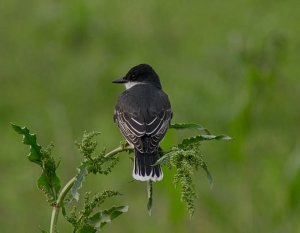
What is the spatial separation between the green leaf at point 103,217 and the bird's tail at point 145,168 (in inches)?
39.0

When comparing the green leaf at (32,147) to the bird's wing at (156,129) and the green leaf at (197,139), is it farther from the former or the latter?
the bird's wing at (156,129)

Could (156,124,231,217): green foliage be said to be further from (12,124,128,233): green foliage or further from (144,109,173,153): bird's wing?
(144,109,173,153): bird's wing

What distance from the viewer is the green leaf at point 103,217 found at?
407cm

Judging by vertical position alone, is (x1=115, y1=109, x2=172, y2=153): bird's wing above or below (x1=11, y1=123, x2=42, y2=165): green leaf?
above

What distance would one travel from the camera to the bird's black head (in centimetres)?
754

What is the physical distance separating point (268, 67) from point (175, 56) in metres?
4.67

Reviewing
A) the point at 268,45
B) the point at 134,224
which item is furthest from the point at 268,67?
the point at 134,224

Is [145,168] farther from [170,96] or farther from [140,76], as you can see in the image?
[170,96]

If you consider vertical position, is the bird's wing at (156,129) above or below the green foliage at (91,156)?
above

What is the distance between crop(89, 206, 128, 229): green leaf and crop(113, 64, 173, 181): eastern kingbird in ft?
3.08

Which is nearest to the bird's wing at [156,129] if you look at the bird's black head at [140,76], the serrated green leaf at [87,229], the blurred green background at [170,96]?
the blurred green background at [170,96]

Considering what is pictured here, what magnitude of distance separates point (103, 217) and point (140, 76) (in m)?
3.54

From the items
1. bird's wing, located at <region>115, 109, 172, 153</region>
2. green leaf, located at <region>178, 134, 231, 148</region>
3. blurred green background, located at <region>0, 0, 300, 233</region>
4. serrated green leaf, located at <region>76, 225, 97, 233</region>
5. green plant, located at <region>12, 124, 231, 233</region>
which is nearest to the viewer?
green plant, located at <region>12, 124, 231, 233</region>

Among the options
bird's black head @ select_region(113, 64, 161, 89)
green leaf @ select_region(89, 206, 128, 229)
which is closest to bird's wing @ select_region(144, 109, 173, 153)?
bird's black head @ select_region(113, 64, 161, 89)
